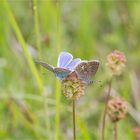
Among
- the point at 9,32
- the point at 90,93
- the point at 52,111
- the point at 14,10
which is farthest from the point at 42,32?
the point at 52,111

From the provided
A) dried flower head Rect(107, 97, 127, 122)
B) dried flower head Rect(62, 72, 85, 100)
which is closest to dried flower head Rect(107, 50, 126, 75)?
dried flower head Rect(107, 97, 127, 122)

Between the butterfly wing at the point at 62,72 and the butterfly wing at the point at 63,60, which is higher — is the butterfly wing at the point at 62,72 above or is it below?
below

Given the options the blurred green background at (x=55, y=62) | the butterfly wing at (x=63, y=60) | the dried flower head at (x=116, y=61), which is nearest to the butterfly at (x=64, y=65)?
the butterfly wing at (x=63, y=60)

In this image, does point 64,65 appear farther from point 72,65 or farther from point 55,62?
point 55,62

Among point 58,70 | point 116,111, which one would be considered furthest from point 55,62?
point 58,70

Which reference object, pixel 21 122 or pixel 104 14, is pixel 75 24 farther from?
pixel 21 122

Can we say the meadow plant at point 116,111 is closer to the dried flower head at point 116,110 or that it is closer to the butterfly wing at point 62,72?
the dried flower head at point 116,110
